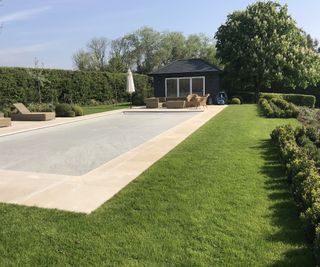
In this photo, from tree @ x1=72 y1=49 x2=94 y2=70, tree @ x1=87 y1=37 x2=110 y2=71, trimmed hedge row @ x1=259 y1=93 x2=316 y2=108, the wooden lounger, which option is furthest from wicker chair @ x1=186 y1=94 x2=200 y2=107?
tree @ x1=72 y1=49 x2=94 y2=70

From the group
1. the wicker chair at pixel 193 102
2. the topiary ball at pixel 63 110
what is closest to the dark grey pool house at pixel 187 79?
the wicker chair at pixel 193 102

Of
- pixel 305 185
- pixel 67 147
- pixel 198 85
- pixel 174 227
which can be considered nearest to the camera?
pixel 174 227

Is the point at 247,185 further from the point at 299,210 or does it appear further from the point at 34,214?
the point at 34,214

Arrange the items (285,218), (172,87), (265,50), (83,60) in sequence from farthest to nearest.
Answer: (83,60), (172,87), (265,50), (285,218)

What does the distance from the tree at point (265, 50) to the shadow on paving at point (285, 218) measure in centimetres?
2125

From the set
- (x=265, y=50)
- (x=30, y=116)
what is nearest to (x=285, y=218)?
(x=30, y=116)

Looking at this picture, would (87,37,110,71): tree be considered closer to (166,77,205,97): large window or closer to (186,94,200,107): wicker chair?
(166,77,205,97): large window

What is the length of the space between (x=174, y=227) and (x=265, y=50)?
80.7ft

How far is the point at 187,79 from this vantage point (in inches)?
1156

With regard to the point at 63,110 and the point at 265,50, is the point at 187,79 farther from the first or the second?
the point at 63,110

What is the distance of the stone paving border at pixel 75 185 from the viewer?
16.1 feet

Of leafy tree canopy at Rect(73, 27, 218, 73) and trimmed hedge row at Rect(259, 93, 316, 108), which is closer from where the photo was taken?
trimmed hedge row at Rect(259, 93, 316, 108)

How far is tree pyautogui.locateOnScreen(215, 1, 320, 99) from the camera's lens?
2647cm

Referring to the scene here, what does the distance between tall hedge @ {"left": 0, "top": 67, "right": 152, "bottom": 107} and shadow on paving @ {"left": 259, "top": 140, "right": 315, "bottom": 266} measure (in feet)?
56.2
